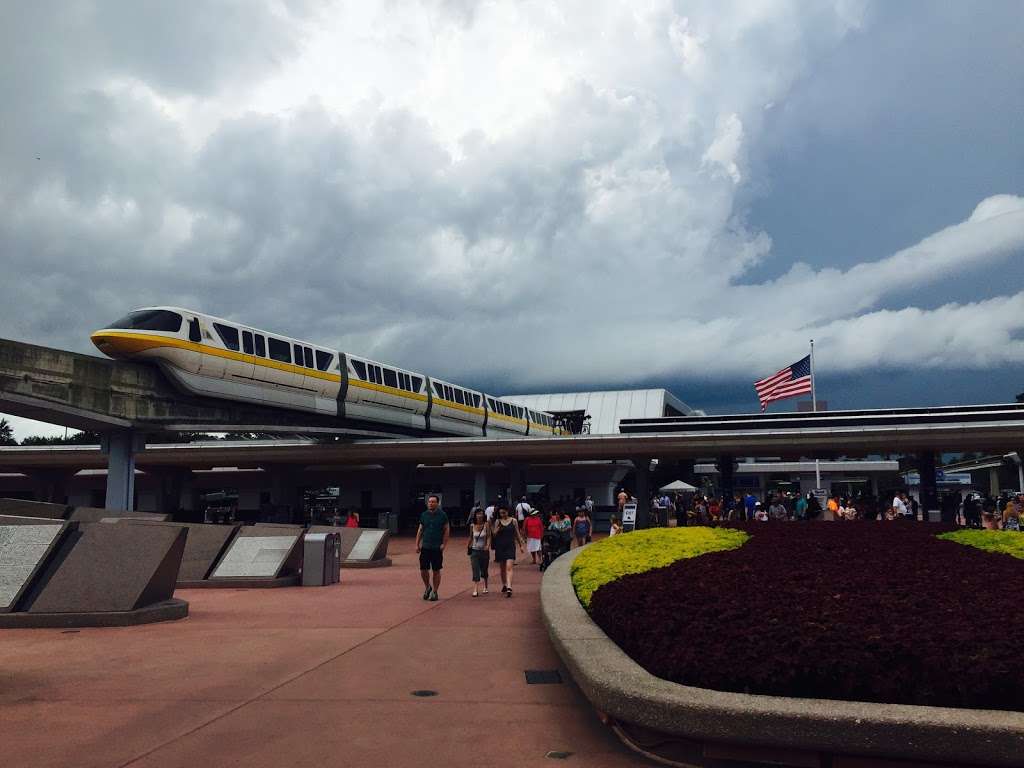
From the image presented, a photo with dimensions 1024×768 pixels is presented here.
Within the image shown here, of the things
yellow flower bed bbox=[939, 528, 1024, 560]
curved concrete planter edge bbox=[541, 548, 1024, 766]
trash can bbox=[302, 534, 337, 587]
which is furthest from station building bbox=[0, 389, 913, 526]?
curved concrete planter edge bbox=[541, 548, 1024, 766]

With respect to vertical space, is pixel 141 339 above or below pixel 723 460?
above

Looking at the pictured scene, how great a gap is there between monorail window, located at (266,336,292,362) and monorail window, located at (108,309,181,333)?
3.63m

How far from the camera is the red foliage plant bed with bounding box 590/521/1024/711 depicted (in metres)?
4.61

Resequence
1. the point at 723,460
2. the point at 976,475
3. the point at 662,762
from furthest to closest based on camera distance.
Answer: the point at 976,475, the point at 723,460, the point at 662,762

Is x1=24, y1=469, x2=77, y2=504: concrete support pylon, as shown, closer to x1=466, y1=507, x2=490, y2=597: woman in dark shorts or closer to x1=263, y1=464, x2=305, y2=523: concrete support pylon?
x1=263, y1=464, x2=305, y2=523: concrete support pylon

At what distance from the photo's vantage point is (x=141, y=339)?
2378 centimetres

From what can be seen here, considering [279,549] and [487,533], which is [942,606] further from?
[279,549]

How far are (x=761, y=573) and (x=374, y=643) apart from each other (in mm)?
4134

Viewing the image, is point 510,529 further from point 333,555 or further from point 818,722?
point 818,722

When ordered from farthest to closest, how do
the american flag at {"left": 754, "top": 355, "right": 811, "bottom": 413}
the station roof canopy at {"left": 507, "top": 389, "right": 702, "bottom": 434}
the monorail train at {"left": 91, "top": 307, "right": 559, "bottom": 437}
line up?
the station roof canopy at {"left": 507, "top": 389, "right": 702, "bottom": 434}
the american flag at {"left": 754, "top": 355, "right": 811, "bottom": 413}
the monorail train at {"left": 91, "top": 307, "right": 559, "bottom": 437}

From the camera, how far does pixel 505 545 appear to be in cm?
1301

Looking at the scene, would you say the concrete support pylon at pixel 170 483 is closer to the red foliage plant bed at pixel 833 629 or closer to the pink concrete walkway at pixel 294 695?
the pink concrete walkway at pixel 294 695

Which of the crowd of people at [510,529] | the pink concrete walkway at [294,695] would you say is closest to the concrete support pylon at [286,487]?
the crowd of people at [510,529]

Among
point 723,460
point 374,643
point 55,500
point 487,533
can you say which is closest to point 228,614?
point 374,643
